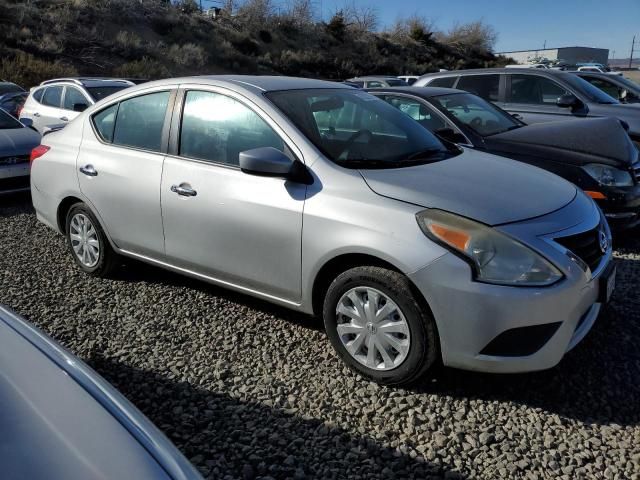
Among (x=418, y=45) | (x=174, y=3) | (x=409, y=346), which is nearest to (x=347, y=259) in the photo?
(x=409, y=346)

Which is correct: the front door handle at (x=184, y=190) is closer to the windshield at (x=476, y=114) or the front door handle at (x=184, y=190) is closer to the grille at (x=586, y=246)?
the grille at (x=586, y=246)

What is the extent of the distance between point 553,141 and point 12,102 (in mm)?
12890

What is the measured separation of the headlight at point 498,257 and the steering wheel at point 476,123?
3390 mm

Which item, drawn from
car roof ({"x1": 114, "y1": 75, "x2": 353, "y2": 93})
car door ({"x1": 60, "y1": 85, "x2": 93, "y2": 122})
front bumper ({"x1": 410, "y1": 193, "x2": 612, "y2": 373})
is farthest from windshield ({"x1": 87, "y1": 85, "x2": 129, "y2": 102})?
front bumper ({"x1": 410, "y1": 193, "x2": 612, "y2": 373})

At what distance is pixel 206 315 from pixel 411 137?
189cm

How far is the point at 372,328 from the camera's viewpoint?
3094 mm

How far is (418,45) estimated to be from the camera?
54188mm

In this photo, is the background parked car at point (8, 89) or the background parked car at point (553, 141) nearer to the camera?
the background parked car at point (553, 141)

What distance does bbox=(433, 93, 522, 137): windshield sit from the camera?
19.4 feet

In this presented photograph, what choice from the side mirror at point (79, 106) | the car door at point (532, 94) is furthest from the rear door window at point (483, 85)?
the side mirror at point (79, 106)

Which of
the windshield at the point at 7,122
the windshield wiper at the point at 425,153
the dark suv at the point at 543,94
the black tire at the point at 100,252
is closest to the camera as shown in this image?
the windshield wiper at the point at 425,153

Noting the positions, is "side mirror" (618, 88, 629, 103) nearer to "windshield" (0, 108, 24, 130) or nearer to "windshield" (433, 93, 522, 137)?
"windshield" (433, 93, 522, 137)

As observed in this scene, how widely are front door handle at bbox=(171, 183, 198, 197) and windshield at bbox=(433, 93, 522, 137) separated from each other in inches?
123

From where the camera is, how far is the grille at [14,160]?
748 centimetres
